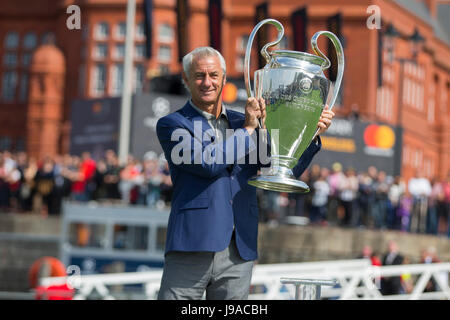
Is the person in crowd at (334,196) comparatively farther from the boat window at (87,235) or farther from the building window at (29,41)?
the building window at (29,41)

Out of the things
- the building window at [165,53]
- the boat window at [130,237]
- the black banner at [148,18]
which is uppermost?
the building window at [165,53]

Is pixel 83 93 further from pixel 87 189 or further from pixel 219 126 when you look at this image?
pixel 219 126

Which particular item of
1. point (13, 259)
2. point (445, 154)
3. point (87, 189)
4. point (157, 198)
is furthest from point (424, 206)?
point (445, 154)

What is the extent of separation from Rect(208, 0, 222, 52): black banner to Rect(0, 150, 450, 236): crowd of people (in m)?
5.10

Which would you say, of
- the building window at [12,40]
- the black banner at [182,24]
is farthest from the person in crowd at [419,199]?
the building window at [12,40]

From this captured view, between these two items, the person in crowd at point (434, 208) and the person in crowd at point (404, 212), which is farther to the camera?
the person in crowd at point (434, 208)

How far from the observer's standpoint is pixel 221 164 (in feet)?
13.1

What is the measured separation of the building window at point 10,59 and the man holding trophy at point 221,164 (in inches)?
1735

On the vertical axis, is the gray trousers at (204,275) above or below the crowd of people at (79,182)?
below

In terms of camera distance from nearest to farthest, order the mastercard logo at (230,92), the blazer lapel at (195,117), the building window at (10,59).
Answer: the blazer lapel at (195,117) → the mastercard logo at (230,92) → the building window at (10,59)

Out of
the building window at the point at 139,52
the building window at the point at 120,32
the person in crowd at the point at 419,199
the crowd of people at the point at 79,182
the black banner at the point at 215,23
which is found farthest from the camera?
the building window at the point at 139,52

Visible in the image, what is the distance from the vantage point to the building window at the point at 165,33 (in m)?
41.8

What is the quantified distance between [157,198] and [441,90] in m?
38.0

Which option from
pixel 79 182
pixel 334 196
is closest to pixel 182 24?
pixel 79 182
